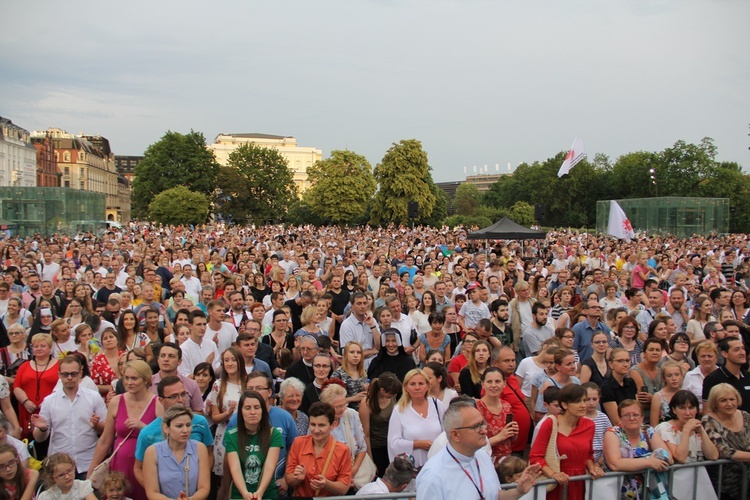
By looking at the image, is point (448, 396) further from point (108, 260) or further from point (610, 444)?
point (108, 260)

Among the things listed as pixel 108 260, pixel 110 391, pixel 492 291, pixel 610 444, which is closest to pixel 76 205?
pixel 108 260

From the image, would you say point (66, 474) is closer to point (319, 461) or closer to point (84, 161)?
point (319, 461)

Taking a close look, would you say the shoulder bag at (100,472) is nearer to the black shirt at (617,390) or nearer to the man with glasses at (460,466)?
the man with glasses at (460,466)

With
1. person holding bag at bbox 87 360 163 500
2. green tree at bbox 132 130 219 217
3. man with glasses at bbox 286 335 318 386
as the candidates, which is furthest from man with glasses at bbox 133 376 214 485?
green tree at bbox 132 130 219 217

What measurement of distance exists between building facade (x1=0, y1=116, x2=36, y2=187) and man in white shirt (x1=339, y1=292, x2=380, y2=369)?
247 ft

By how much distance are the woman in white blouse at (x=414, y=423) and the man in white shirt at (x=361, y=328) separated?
2487 millimetres

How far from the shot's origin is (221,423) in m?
5.17

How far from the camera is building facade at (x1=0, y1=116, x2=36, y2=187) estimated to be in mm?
76312

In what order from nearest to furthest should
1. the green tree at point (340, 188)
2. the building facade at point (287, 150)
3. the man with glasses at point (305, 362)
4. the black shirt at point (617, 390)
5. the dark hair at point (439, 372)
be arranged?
the dark hair at point (439, 372) → the black shirt at point (617, 390) → the man with glasses at point (305, 362) → the green tree at point (340, 188) → the building facade at point (287, 150)

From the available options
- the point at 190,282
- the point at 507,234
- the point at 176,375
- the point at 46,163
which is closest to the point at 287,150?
the point at 46,163

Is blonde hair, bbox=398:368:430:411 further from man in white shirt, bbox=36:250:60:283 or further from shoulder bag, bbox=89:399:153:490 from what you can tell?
man in white shirt, bbox=36:250:60:283

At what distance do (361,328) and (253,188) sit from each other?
6608 cm

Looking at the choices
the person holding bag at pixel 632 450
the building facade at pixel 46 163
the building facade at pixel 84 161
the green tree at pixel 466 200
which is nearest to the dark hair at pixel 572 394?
the person holding bag at pixel 632 450

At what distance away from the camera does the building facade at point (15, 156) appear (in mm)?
76312
